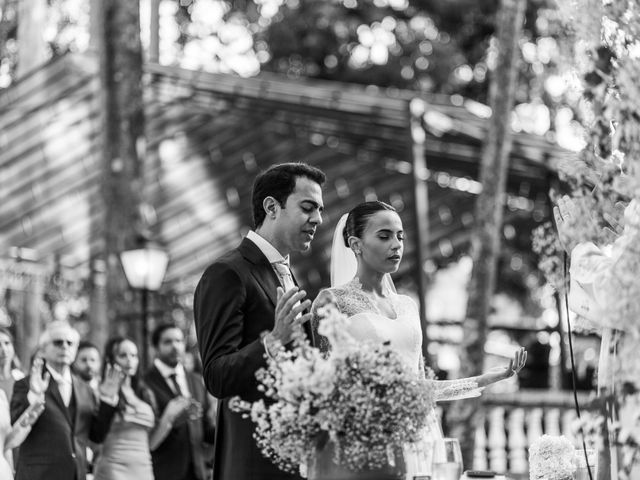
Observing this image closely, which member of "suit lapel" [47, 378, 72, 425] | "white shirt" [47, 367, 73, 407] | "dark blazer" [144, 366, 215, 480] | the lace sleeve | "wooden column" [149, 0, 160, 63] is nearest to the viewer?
the lace sleeve

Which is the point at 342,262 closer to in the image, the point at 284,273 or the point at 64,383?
the point at 284,273

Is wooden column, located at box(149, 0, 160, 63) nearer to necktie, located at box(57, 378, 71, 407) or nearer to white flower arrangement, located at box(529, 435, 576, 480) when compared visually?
necktie, located at box(57, 378, 71, 407)

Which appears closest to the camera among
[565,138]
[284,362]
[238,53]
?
[284,362]

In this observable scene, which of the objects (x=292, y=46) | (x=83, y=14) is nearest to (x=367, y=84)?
(x=292, y=46)

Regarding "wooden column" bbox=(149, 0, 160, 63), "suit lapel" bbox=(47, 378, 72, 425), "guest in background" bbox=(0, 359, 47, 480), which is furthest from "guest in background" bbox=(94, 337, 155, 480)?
"wooden column" bbox=(149, 0, 160, 63)

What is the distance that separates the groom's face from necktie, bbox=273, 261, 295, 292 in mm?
82

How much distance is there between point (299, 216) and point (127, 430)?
4.76 metres

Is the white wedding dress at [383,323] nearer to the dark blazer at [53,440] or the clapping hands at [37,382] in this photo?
the clapping hands at [37,382]

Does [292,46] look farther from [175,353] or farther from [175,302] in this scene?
[175,353]

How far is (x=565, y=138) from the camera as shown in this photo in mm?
23500

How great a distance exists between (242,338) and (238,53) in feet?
71.1

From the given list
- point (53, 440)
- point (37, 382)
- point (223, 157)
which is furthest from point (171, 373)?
point (223, 157)

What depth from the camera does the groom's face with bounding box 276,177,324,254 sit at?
167 inches

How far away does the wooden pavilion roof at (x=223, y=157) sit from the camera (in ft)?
47.8
